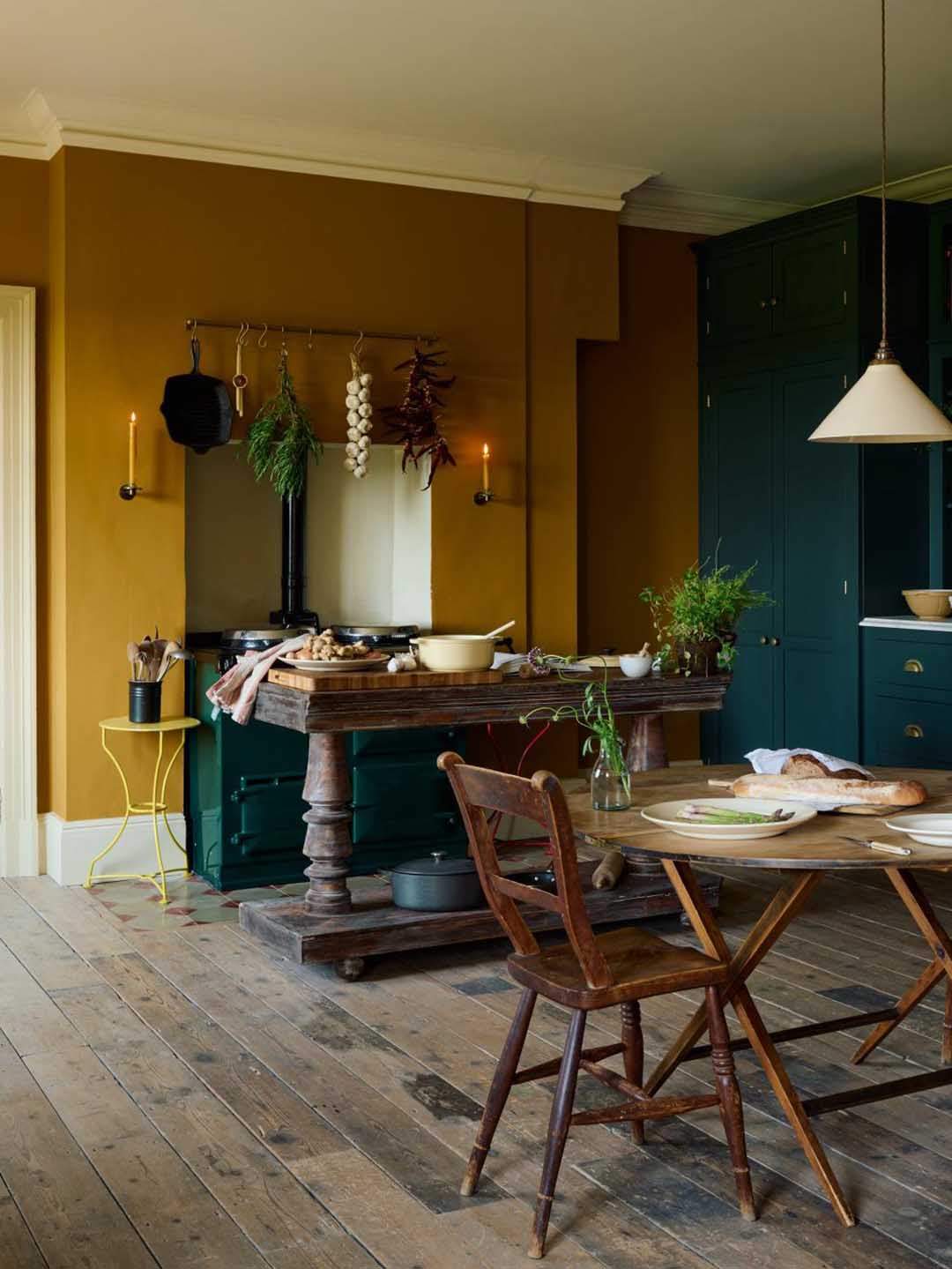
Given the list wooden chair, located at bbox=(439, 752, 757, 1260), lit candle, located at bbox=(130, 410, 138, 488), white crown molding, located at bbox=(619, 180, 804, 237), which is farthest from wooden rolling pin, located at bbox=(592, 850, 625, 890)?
white crown molding, located at bbox=(619, 180, 804, 237)

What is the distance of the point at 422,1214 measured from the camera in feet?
8.75

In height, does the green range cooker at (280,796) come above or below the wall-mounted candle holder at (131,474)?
below

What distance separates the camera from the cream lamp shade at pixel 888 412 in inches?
131

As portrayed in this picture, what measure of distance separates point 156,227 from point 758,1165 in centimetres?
414

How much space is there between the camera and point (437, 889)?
4.37m

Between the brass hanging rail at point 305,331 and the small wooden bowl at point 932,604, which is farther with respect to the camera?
the small wooden bowl at point 932,604

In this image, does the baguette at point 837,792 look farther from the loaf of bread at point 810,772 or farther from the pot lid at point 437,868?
the pot lid at point 437,868

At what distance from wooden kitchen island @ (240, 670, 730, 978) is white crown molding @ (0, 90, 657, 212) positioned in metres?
2.33

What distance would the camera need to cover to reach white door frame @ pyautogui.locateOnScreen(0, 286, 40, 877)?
548cm

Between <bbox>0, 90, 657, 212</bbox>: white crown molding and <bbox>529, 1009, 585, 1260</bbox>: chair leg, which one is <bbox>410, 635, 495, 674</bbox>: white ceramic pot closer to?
<bbox>529, 1009, 585, 1260</bbox>: chair leg

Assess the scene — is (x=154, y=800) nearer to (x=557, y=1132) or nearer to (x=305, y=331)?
(x=305, y=331)

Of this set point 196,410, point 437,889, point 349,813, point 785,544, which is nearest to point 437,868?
point 437,889

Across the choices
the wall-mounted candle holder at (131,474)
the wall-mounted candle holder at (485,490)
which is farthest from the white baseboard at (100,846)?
the wall-mounted candle holder at (485,490)

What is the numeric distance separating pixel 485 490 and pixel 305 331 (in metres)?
1.03
